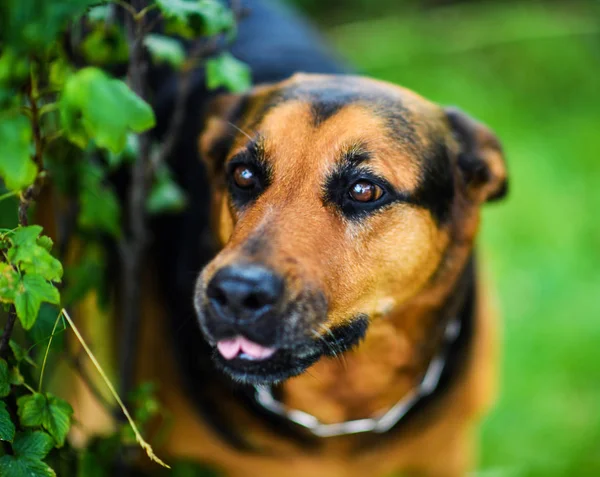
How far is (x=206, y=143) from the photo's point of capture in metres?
3.01

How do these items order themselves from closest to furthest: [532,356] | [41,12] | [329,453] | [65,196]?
[41,12] < [65,196] < [329,453] < [532,356]

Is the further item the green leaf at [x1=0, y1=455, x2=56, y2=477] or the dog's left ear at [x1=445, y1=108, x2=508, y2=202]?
the dog's left ear at [x1=445, y1=108, x2=508, y2=202]

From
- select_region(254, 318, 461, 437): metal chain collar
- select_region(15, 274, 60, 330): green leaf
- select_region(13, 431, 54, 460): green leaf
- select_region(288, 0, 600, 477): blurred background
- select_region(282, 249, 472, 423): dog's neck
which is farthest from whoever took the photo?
select_region(288, 0, 600, 477): blurred background

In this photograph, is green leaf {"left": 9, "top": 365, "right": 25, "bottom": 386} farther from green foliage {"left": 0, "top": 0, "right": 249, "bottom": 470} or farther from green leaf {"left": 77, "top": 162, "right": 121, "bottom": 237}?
green leaf {"left": 77, "top": 162, "right": 121, "bottom": 237}

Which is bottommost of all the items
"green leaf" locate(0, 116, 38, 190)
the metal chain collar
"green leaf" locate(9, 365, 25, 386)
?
the metal chain collar

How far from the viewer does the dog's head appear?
2.21m

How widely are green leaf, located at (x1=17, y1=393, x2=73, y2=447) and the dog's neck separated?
116cm

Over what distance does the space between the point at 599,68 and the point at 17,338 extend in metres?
6.59

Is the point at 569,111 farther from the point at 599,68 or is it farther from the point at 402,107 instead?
the point at 402,107

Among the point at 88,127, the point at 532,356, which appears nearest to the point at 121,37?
the point at 88,127

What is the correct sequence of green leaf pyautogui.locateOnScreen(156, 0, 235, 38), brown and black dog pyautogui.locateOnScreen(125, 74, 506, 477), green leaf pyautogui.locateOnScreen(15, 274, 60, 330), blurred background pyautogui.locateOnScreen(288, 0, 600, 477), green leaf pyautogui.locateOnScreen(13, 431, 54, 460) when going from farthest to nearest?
1. blurred background pyautogui.locateOnScreen(288, 0, 600, 477)
2. brown and black dog pyautogui.locateOnScreen(125, 74, 506, 477)
3. green leaf pyautogui.locateOnScreen(156, 0, 235, 38)
4. green leaf pyautogui.locateOnScreen(13, 431, 54, 460)
5. green leaf pyautogui.locateOnScreen(15, 274, 60, 330)

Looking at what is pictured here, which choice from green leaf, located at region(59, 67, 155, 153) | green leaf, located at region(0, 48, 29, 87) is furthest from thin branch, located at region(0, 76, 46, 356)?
green leaf, located at region(59, 67, 155, 153)

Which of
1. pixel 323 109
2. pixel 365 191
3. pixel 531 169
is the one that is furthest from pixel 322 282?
pixel 531 169

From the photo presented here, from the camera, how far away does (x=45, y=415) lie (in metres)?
1.99
